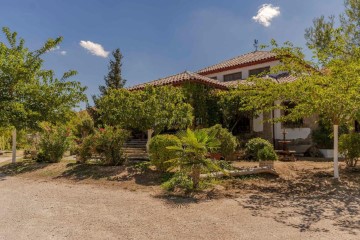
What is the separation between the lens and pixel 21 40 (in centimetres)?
1246

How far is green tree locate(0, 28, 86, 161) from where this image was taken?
35.6 ft

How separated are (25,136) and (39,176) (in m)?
15.0

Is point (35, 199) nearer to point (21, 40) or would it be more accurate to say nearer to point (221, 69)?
point (21, 40)

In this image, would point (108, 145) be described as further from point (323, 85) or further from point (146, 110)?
point (323, 85)

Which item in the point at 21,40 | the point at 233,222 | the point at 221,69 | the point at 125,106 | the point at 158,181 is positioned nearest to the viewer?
the point at 233,222

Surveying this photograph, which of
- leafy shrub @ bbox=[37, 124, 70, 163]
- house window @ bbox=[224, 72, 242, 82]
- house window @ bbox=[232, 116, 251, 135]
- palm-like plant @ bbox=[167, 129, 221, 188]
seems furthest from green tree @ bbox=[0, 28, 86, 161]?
house window @ bbox=[224, 72, 242, 82]

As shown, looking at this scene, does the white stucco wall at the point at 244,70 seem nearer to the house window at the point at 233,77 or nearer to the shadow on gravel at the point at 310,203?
the house window at the point at 233,77

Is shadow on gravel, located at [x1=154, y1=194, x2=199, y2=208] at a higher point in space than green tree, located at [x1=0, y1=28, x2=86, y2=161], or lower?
lower

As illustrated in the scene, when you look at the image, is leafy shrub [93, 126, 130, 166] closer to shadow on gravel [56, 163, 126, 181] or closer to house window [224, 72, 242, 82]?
shadow on gravel [56, 163, 126, 181]

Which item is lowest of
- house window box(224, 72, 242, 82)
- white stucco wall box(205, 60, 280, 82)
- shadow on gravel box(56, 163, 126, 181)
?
shadow on gravel box(56, 163, 126, 181)

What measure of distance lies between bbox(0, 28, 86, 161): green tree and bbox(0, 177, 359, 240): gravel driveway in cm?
436

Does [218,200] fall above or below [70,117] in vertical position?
below

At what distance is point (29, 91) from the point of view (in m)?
11.4

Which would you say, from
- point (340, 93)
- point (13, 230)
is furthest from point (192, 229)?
point (340, 93)
